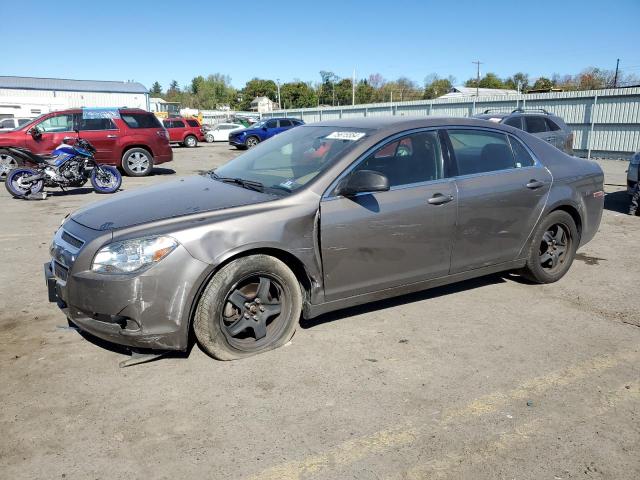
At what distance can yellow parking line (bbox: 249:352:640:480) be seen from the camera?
251 centimetres

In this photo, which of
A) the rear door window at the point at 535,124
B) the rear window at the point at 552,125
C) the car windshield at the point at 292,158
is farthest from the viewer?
the rear window at the point at 552,125

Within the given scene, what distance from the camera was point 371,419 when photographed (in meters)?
2.90

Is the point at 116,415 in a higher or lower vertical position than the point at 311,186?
lower

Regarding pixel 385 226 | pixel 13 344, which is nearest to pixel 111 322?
pixel 13 344

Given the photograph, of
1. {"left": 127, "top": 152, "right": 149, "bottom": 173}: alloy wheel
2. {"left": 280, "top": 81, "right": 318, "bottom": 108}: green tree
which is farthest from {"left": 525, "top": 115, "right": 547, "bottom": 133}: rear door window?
{"left": 280, "top": 81, "right": 318, "bottom": 108}: green tree

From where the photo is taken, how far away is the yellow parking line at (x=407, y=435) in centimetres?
251

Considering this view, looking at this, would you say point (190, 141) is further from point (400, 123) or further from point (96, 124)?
point (400, 123)

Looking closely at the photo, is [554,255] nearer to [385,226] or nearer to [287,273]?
[385,226]

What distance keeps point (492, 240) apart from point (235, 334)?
7.86 feet

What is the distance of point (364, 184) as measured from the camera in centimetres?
365

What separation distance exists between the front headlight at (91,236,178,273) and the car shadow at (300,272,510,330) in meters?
1.42

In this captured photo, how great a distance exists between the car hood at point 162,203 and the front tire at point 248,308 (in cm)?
48

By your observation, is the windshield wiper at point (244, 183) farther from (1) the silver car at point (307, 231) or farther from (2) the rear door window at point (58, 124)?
(2) the rear door window at point (58, 124)

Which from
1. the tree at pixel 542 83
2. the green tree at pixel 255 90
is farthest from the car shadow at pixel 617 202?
the green tree at pixel 255 90
